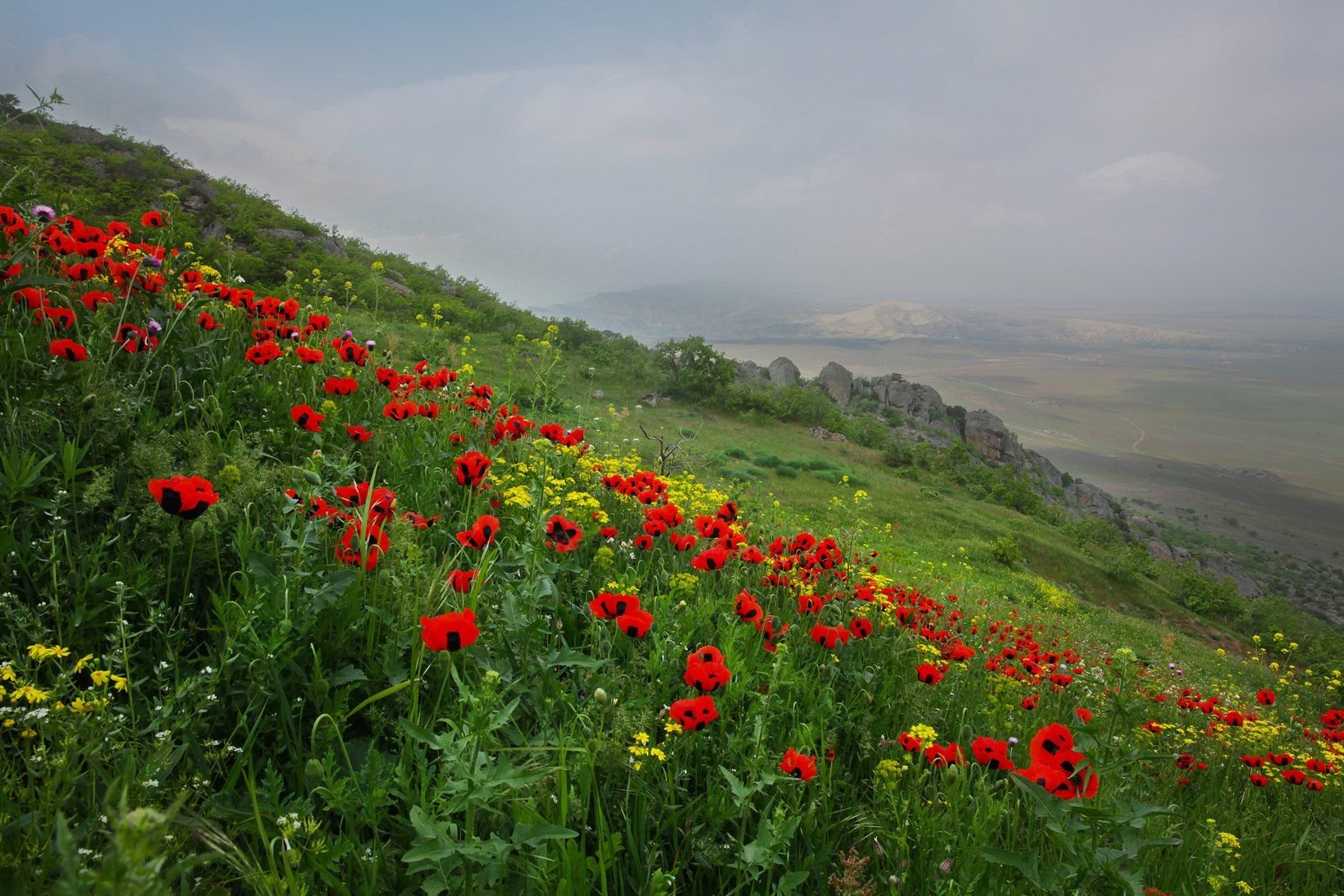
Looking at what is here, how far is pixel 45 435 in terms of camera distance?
8.23 feet

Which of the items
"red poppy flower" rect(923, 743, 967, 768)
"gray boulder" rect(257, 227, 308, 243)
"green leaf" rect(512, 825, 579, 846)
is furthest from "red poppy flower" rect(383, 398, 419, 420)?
"gray boulder" rect(257, 227, 308, 243)

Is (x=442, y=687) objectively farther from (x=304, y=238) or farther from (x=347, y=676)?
(x=304, y=238)

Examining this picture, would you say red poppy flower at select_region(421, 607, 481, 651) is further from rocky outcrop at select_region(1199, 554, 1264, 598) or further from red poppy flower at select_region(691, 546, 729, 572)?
rocky outcrop at select_region(1199, 554, 1264, 598)

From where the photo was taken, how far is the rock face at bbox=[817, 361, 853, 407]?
186ft

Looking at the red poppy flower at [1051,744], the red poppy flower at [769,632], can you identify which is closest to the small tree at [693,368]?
the red poppy flower at [769,632]

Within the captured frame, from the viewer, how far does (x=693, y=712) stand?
190cm

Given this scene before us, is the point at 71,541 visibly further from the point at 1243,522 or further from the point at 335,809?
the point at 1243,522

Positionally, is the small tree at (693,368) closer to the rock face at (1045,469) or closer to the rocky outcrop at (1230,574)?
the rocky outcrop at (1230,574)

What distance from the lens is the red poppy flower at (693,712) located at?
1892 mm

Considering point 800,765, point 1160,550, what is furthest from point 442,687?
point 1160,550

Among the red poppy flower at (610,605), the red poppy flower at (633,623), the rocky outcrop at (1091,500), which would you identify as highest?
the red poppy flower at (610,605)

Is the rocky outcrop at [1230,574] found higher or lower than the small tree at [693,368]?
lower

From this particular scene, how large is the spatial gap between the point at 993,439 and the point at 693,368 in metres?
42.7

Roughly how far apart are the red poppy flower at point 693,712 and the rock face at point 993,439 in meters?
60.0
